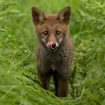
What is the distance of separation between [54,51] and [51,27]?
351 millimetres

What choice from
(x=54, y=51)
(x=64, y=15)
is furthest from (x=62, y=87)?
(x=64, y=15)

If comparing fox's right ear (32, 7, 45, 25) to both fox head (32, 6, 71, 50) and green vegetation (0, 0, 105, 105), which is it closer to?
fox head (32, 6, 71, 50)

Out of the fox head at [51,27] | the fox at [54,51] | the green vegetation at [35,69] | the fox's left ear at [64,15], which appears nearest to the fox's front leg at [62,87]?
the fox at [54,51]

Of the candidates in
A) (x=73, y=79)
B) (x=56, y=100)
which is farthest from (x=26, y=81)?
(x=73, y=79)

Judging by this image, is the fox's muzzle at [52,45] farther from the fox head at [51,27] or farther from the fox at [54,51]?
the fox at [54,51]

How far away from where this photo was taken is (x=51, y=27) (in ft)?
21.2

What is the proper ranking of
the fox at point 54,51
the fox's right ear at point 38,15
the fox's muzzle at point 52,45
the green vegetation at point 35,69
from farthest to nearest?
1. the fox's right ear at point 38,15
2. the fox at point 54,51
3. the fox's muzzle at point 52,45
4. the green vegetation at point 35,69

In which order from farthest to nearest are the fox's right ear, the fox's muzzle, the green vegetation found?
the fox's right ear
the fox's muzzle
the green vegetation

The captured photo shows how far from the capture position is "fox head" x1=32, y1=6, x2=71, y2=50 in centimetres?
634

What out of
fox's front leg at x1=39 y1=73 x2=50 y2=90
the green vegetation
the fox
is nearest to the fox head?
the fox

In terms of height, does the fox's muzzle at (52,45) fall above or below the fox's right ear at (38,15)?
below

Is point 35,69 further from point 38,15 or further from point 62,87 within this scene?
point 38,15

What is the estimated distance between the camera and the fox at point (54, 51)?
6469mm

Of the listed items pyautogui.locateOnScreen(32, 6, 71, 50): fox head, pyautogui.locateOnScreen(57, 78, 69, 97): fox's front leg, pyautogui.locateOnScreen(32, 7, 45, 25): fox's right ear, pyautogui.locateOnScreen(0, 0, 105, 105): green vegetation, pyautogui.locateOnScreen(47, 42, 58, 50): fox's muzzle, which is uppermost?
pyautogui.locateOnScreen(32, 7, 45, 25): fox's right ear
